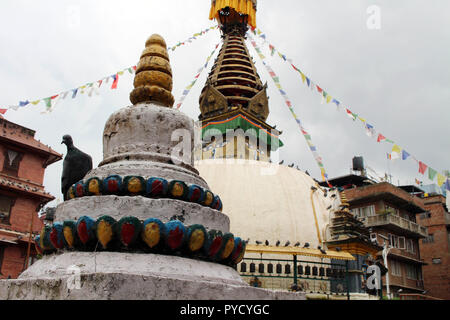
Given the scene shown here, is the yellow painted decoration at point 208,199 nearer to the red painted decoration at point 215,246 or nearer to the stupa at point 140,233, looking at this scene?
the stupa at point 140,233

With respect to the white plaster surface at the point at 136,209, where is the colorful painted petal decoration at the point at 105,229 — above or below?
below

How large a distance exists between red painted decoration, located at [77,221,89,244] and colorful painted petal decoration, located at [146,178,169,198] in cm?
69

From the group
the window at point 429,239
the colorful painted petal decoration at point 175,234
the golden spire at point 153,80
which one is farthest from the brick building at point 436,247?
the colorful painted petal decoration at point 175,234

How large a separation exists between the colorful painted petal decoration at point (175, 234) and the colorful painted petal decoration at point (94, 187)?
0.88 meters

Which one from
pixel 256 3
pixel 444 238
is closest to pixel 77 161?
pixel 256 3

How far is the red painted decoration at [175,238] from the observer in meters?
3.27

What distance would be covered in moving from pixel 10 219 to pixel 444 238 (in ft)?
88.4

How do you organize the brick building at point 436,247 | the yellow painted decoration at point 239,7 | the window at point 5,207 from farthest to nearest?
the brick building at point 436,247 → the yellow painted decoration at point 239,7 → the window at point 5,207

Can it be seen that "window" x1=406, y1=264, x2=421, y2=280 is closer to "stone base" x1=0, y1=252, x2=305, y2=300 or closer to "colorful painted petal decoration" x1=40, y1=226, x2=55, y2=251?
"stone base" x1=0, y1=252, x2=305, y2=300

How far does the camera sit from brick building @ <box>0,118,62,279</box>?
17859mm

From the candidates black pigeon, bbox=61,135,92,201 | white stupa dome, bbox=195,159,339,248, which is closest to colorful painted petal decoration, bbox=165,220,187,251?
black pigeon, bbox=61,135,92,201

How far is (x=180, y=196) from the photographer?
12.6ft
